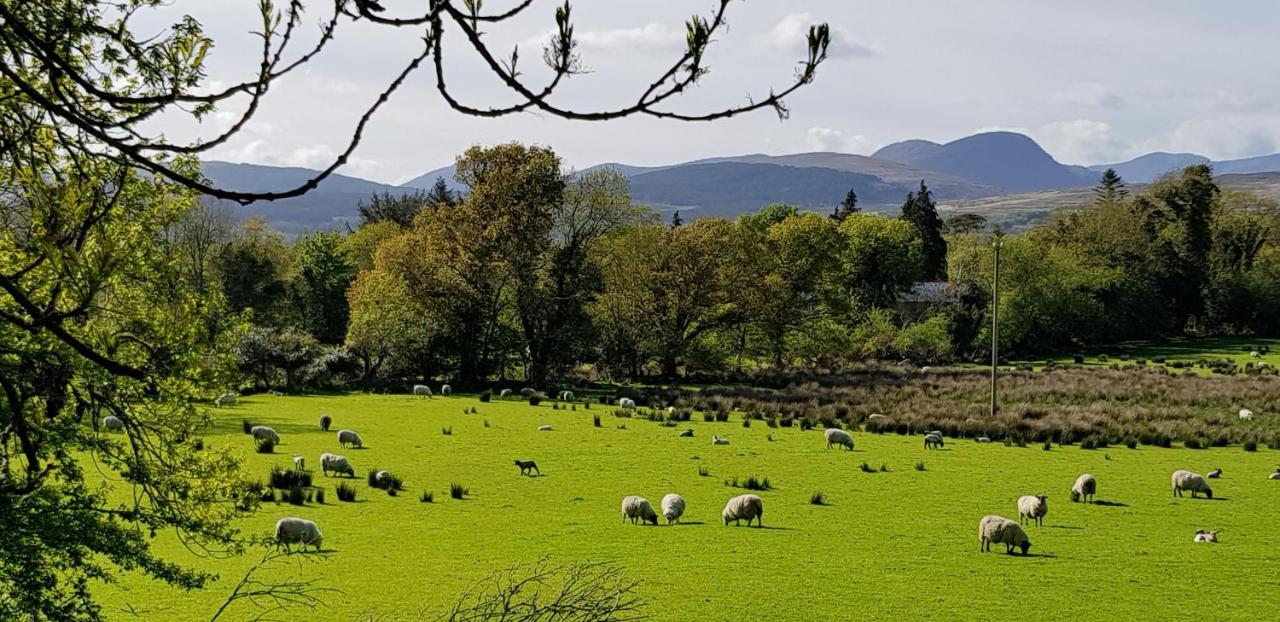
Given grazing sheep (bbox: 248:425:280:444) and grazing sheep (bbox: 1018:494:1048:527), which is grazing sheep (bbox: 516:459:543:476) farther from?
grazing sheep (bbox: 1018:494:1048:527)

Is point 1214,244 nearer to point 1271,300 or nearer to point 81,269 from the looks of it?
point 1271,300

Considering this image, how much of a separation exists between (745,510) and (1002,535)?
425 cm

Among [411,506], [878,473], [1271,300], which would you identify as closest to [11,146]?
[411,506]

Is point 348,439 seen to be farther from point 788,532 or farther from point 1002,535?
point 1002,535

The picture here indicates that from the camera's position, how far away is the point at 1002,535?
1477 centimetres

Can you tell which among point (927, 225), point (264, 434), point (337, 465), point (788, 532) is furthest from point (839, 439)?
point (927, 225)

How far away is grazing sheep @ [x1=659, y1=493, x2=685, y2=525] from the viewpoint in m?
16.6

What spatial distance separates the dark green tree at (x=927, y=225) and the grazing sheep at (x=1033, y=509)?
63.3 metres

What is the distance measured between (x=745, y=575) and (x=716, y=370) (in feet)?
122

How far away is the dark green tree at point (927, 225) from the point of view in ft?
263

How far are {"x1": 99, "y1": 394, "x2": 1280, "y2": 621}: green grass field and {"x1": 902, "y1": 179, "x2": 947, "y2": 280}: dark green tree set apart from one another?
5451 cm

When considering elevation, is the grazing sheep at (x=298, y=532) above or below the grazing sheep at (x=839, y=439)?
above

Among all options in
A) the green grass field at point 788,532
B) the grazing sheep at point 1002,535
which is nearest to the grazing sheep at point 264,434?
the green grass field at point 788,532

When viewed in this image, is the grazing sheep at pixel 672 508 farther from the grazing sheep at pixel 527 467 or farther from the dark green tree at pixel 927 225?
the dark green tree at pixel 927 225
